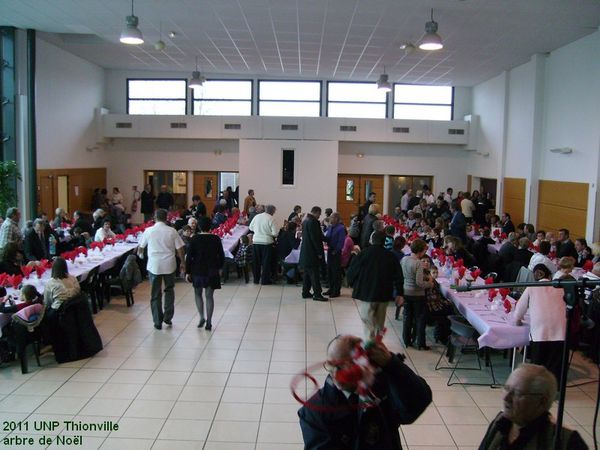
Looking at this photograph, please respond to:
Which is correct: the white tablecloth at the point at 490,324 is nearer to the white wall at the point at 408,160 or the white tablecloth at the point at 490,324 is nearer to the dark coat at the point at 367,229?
the dark coat at the point at 367,229

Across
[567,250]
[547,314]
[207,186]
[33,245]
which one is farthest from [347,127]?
[547,314]

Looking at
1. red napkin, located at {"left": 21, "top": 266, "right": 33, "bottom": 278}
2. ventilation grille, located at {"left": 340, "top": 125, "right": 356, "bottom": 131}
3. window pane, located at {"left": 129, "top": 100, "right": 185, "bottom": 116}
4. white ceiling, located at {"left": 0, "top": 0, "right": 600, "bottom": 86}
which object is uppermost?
white ceiling, located at {"left": 0, "top": 0, "right": 600, "bottom": 86}

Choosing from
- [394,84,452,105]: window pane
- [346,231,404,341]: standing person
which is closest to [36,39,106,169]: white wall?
[394,84,452,105]: window pane

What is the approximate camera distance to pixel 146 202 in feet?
65.5

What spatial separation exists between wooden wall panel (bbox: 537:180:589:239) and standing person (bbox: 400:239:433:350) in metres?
7.02

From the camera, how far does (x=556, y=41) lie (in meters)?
13.3

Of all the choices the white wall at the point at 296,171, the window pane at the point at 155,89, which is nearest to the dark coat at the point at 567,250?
the white wall at the point at 296,171

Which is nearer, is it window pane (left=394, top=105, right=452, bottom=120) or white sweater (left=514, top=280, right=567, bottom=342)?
white sweater (left=514, top=280, right=567, bottom=342)

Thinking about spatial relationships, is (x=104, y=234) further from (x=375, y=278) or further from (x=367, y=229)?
(x=375, y=278)

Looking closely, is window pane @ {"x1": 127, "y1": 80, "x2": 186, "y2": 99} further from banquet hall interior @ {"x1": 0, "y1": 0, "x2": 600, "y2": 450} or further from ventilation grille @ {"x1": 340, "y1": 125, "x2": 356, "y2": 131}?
ventilation grille @ {"x1": 340, "y1": 125, "x2": 356, "y2": 131}

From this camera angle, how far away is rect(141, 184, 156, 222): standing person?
19969 millimetres

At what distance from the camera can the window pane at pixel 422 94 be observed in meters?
21.0

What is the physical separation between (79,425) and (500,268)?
7.57m

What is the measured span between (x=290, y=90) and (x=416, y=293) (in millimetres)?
14636
